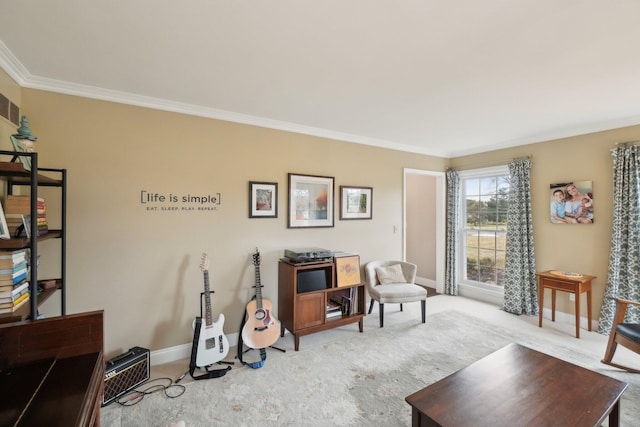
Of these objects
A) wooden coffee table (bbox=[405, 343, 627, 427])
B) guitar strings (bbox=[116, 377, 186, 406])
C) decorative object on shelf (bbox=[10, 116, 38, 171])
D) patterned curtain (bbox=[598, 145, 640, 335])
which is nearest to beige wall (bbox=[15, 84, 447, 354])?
guitar strings (bbox=[116, 377, 186, 406])

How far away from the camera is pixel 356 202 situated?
12.5 ft

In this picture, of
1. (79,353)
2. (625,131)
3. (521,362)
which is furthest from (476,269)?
(79,353)

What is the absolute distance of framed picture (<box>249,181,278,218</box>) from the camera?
3014 millimetres

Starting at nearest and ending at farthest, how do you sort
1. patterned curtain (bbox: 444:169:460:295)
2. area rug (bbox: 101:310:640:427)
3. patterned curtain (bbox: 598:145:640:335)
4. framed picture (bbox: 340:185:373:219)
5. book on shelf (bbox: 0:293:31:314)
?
1. book on shelf (bbox: 0:293:31:314)
2. area rug (bbox: 101:310:640:427)
3. patterned curtain (bbox: 598:145:640:335)
4. framed picture (bbox: 340:185:373:219)
5. patterned curtain (bbox: 444:169:460:295)

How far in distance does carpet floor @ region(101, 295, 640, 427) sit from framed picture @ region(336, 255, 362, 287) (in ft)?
1.97

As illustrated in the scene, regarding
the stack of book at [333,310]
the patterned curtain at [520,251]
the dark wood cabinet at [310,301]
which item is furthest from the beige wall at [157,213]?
the patterned curtain at [520,251]

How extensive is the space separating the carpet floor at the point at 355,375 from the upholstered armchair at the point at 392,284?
1.11 feet

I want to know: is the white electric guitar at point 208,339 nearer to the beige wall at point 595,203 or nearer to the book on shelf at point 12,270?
the book on shelf at point 12,270

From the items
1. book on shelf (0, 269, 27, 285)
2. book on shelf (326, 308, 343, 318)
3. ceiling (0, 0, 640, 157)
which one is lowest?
book on shelf (326, 308, 343, 318)

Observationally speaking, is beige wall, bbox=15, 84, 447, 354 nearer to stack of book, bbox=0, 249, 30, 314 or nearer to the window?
stack of book, bbox=0, 249, 30, 314

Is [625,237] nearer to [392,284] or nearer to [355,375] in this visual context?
[392,284]

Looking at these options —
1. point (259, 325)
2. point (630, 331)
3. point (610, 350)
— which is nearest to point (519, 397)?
point (630, 331)

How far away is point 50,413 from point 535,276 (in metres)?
4.76

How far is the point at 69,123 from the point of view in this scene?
7.39 ft
